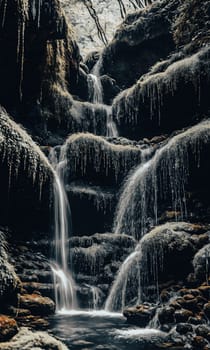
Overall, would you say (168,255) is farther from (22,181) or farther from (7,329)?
(22,181)

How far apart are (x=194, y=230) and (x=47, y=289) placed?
6.04m

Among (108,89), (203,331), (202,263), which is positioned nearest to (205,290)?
(202,263)

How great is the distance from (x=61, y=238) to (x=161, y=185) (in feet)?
18.6

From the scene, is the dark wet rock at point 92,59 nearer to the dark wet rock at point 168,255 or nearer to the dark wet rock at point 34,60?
the dark wet rock at point 34,60

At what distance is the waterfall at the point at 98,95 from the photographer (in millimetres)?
25484

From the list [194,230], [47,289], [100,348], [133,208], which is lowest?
[100,348]

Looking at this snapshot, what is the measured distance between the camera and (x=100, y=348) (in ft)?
29.2

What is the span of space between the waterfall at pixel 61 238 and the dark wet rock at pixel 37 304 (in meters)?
1.32

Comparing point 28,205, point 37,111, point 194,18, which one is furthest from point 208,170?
point 194,18

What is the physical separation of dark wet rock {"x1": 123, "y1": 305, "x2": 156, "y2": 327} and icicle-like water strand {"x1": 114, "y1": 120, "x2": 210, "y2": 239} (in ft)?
21.5

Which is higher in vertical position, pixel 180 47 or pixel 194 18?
pixel 194 18

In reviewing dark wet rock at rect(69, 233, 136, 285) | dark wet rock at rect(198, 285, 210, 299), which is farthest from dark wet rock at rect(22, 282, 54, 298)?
dark wet rock at rect(198, 285, 210, 299)

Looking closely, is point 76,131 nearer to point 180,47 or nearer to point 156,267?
point 180,47

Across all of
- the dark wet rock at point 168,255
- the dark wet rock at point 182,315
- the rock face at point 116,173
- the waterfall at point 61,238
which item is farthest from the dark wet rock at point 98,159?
the dark wet rock at point 182,315
